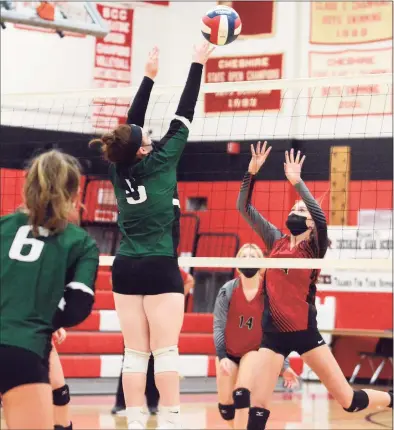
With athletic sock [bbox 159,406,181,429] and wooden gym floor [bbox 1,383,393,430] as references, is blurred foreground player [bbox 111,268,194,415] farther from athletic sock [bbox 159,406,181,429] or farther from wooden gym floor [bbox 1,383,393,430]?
athletic sock [bbox 159,406,181,429]

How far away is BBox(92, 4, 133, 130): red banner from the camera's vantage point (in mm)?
15492

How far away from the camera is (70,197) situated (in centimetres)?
393

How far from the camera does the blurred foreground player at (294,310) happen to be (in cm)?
629

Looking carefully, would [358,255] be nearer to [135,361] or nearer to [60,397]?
[60,397]

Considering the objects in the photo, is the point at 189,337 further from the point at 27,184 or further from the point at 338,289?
the point at 27,184

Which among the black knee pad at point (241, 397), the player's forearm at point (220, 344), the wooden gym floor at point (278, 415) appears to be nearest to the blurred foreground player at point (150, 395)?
the wooden gym floor at point (278, 415)

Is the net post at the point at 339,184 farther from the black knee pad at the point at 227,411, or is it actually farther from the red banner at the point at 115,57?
the black knee pad at the point at 227,411

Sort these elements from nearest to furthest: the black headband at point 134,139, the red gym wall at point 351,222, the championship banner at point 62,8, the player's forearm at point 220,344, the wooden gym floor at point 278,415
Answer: the black headband at point 134,139 < the player's forearm at point 220,344 < the wooden gym floor at point 278,415 < the championship banner at point 62,8 < the red gym wall at point 351,222

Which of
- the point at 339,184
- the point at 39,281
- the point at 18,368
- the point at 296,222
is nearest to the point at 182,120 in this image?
the point at 296,222

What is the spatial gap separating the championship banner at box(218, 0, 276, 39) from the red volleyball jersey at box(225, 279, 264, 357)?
8029mm

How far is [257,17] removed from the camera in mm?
15102

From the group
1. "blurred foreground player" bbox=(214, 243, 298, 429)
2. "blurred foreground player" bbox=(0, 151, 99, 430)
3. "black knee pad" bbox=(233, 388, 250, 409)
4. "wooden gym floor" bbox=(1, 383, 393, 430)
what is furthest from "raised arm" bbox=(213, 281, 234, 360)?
"blurred foreground player" bbox=(0, 151, 99, 430)

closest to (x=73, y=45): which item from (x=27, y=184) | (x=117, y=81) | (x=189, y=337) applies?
(x=117, y=81)

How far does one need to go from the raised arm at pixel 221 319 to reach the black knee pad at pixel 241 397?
339 millimetres
